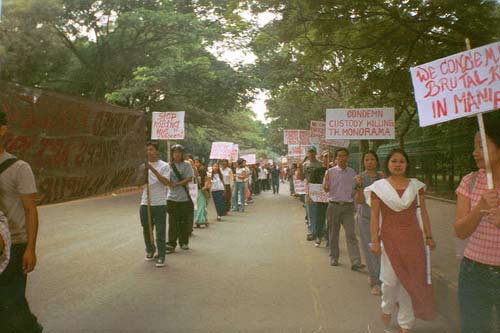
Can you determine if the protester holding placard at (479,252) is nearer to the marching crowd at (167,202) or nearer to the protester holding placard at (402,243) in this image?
the protester holding placard at (402,243)

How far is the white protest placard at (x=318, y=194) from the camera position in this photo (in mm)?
9875

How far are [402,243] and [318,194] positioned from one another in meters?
4.96

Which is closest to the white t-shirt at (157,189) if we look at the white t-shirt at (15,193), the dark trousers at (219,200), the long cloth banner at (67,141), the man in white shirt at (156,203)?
the man in white shirt at (156,203)

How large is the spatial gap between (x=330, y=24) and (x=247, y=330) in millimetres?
6029

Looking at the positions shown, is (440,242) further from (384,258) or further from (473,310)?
(473,310)

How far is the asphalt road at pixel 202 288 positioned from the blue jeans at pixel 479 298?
1790mm

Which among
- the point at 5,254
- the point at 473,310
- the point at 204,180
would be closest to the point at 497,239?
the point at 473,310

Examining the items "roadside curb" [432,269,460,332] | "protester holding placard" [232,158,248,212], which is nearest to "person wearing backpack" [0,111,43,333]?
"roadside curb" [432,269,460,332]

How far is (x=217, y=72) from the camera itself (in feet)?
85.5

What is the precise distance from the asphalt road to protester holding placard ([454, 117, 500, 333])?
1824 mm

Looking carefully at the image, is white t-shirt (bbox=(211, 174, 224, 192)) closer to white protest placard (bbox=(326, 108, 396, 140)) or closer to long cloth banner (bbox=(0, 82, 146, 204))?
white protest placard (bbox=(326, 108, 396, 140))

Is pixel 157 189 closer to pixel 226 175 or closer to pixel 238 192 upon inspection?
pixel 226 175

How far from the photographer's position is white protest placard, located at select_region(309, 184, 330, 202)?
988 centimetres

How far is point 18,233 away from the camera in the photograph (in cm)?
374
